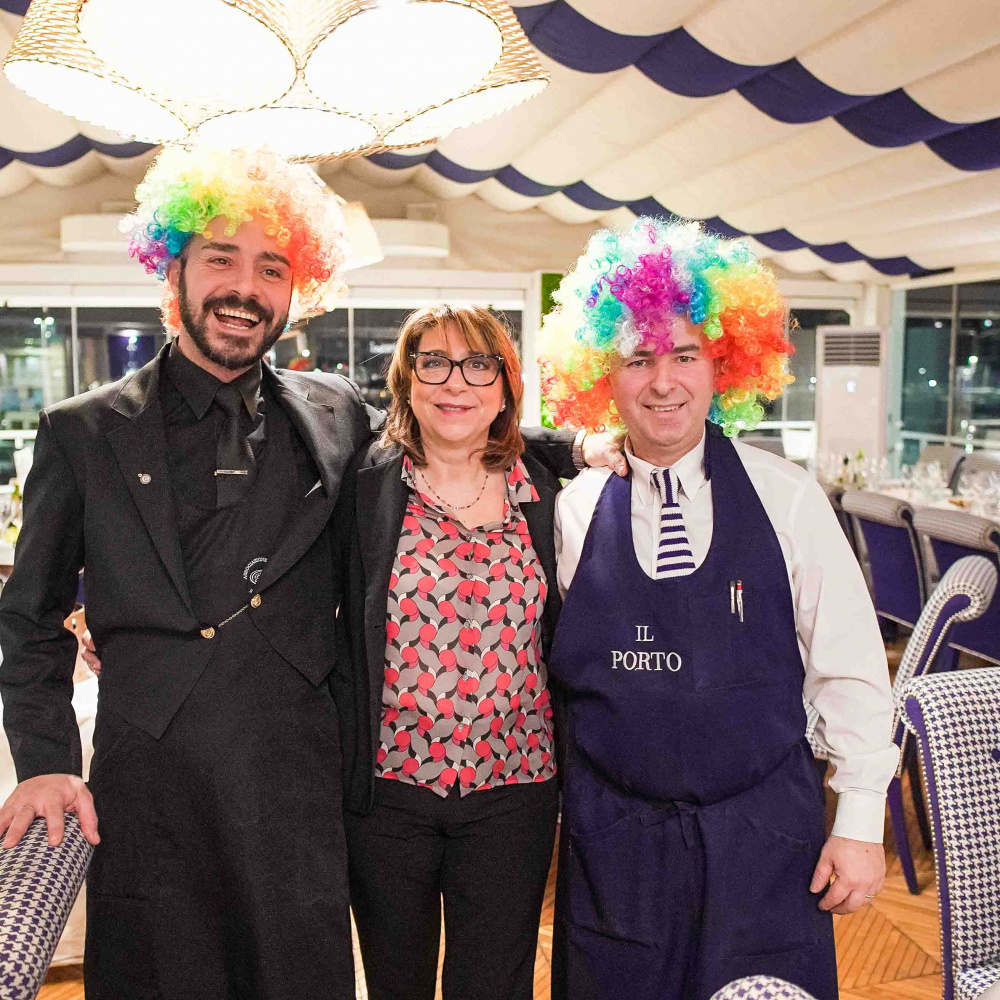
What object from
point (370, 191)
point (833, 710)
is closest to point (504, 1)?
point (833, 710)

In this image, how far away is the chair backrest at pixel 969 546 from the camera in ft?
11.1

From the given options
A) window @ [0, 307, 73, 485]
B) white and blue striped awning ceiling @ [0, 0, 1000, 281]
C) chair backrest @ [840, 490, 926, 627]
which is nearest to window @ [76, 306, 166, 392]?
window @ [0, 307, 73, 485]

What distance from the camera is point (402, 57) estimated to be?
1.94 meters

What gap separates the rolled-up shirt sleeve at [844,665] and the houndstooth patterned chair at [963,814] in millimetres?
154

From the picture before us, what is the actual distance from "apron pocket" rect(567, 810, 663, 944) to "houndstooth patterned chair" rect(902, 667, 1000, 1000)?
1.64 feet

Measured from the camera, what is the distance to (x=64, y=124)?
6.03m

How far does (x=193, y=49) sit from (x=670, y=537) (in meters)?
1.34

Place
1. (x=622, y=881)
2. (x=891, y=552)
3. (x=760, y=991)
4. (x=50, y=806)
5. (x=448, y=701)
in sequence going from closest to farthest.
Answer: (x=760, y=991), (x=50, y=806), (x=622, y=881), (x=448, y=701), (x=891, y=552)

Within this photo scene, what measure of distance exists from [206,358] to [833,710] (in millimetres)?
1234

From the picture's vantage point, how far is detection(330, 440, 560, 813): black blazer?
5.46ft

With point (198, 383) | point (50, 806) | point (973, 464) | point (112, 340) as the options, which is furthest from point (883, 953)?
Result: point (112, 340)

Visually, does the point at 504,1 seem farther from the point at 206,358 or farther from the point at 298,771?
the point at 298,771

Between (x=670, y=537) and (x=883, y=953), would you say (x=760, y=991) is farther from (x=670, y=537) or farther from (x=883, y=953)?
(x=883, y=953)

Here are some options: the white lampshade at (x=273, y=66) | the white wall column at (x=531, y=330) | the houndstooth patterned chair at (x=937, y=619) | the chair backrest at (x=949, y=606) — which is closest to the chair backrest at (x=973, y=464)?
the white wall column at (x=531, y=330)
